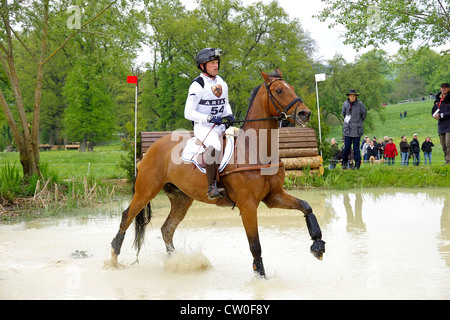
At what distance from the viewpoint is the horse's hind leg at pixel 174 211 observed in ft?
23.3

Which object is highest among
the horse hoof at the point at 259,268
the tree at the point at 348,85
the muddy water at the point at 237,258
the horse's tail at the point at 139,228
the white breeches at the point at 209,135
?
the tree at the point at 348,85

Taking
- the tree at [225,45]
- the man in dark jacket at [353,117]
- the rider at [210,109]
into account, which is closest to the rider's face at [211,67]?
the rider at [210,109]

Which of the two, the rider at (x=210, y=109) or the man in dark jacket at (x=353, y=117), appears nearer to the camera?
the rider at (x=210, y=109)

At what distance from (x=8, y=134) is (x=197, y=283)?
58.4m

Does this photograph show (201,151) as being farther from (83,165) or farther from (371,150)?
(83,165)

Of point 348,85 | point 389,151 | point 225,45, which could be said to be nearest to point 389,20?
point 389,151

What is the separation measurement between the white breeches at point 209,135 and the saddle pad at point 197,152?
0.38ft

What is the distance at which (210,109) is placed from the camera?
6.20m

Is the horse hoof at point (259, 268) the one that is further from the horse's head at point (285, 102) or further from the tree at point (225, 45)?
the tree at point (225, 45)

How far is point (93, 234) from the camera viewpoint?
8.77m

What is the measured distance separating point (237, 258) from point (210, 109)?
7.30 feet

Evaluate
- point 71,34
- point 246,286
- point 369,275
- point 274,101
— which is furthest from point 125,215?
point 71,34

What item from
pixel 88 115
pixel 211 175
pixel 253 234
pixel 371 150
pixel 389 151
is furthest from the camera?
pixel 88 115
